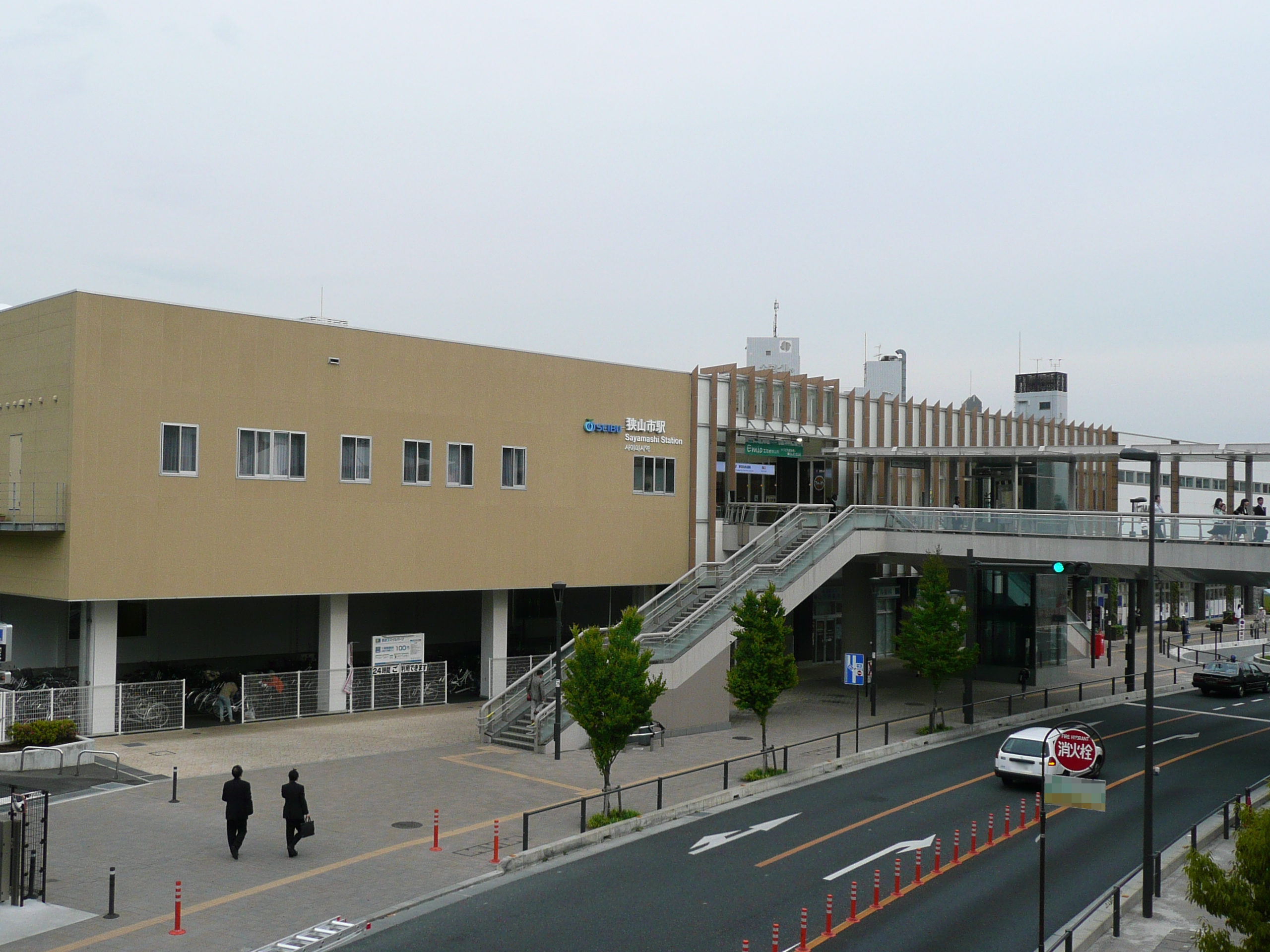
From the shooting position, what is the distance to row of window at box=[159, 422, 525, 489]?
33.1m

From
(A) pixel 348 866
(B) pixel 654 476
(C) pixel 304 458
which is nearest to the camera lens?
(A) pixel 348 866

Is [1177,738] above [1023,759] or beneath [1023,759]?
beneath

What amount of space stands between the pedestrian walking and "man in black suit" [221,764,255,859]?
12.9 metres

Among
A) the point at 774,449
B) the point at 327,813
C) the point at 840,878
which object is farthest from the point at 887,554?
the point at 327,813

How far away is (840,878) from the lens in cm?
1977

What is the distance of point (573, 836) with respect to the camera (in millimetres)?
21734

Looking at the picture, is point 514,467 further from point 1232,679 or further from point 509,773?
point 1232,679

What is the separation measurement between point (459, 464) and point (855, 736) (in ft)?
52.5

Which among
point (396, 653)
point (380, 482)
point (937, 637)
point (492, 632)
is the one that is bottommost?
point (396, 653)

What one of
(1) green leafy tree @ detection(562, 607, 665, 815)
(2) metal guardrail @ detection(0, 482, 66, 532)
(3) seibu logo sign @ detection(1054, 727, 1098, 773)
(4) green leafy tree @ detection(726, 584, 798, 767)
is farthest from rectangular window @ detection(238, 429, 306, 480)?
(3) seibu logo sign @ detection(1054, 727, 1098, 773)

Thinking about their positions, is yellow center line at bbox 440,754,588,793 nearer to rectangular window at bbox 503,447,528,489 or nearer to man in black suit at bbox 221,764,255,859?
man in black suit at bbox 221,764,255,859

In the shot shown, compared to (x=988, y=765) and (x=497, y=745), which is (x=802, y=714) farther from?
(x=497, y=745)

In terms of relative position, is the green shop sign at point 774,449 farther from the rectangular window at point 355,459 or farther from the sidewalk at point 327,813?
the rectangular window at point 355,459

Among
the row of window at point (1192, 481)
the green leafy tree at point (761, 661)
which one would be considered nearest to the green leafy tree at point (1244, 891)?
the green leafy tree at point (761, 661)
